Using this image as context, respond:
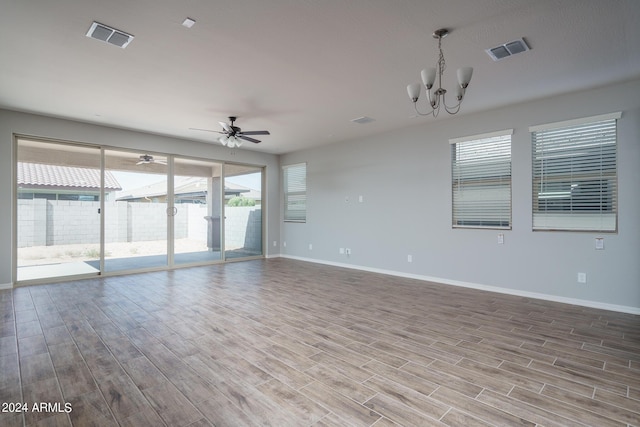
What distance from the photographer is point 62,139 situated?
5336 mm

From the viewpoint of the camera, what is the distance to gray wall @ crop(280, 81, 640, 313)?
3820 mm

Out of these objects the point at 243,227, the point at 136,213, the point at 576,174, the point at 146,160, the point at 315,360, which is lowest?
the point at 315,360

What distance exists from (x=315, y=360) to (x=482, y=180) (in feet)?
13.1

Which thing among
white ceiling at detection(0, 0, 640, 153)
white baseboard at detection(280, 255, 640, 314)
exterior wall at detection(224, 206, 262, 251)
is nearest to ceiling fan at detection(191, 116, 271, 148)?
white ceiling at detection(0, 0, 640, 153)

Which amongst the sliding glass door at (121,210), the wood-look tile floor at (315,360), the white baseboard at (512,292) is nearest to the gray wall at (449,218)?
the white baseboard at (512,292)

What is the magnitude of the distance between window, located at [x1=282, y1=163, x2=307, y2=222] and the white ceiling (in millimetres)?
3145

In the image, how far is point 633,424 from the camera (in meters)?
1.75

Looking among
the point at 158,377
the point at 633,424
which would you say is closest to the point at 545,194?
the point at 633,424

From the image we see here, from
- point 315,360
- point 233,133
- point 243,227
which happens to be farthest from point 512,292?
point 243,227

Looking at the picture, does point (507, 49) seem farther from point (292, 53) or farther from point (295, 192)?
point (295, 192)

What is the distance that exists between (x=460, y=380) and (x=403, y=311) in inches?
62.2

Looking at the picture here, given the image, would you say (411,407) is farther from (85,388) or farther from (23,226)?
(23,226)

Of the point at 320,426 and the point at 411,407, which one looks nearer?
the point at 320,426

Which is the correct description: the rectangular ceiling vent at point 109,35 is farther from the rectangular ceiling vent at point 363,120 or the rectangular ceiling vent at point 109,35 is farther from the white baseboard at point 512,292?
the white baseboard at point 512,292
